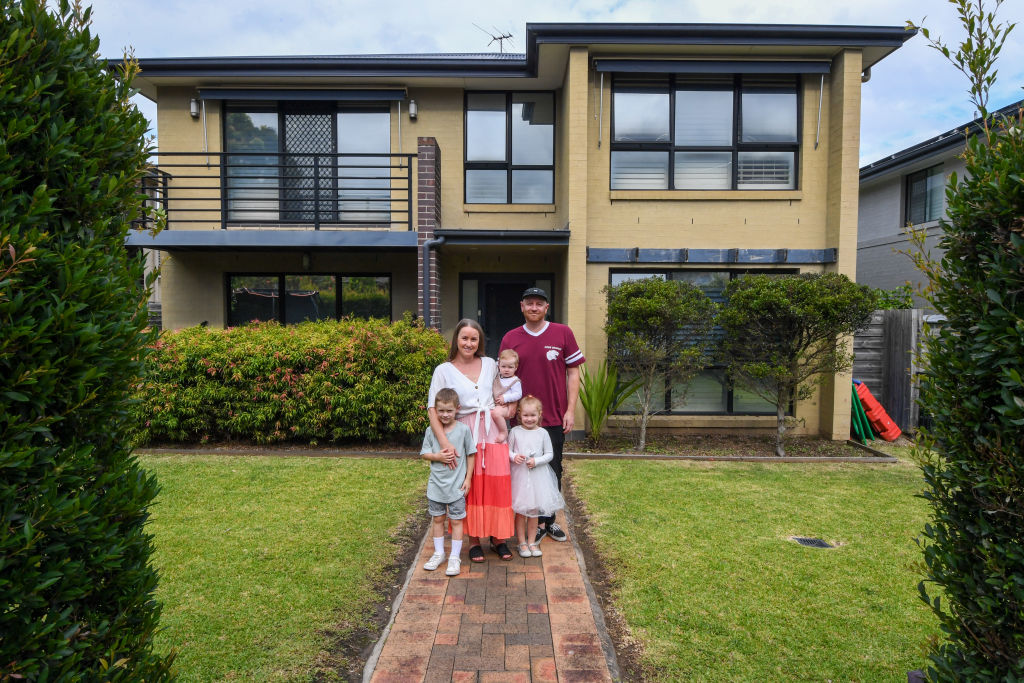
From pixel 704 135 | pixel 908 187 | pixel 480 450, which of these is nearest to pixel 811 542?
pixel 480 450

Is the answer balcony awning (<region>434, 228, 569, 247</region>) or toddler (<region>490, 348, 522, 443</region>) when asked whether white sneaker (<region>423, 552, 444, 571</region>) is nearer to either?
toddler (<region>490, 348, 522, 443</region>)

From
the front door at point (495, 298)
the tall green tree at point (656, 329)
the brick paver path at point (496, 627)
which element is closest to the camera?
the brick paver path at point (496, 627)

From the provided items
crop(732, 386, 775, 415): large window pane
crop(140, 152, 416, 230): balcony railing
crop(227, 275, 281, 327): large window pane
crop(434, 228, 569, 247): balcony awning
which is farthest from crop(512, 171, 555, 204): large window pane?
crop(227, 275, 281, 327): large window pane

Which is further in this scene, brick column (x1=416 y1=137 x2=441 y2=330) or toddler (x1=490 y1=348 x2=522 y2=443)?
brick column (x1=416 y1=137 x2=441 y2=330)

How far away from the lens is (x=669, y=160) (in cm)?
973

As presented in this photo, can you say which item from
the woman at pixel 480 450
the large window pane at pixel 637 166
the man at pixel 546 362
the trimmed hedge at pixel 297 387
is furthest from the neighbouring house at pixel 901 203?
the woman at pixel 480 450

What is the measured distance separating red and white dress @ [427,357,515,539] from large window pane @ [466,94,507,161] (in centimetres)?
738

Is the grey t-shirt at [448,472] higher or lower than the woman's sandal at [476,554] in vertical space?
higher

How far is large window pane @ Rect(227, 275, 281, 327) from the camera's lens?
11.5 meters

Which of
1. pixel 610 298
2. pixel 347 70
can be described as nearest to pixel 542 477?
pixel 610 298

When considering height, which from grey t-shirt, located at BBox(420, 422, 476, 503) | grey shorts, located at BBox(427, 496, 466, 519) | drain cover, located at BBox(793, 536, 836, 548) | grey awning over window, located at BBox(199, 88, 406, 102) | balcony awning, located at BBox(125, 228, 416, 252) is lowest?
drain cover, located at BBox(793, 536, 836, 548)

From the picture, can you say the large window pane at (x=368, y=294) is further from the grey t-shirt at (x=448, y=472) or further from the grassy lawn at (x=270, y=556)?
the grey t-shirt at (x=448, y=472)

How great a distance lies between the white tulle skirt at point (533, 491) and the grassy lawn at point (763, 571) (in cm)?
60

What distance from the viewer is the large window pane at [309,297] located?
37.9 ft
